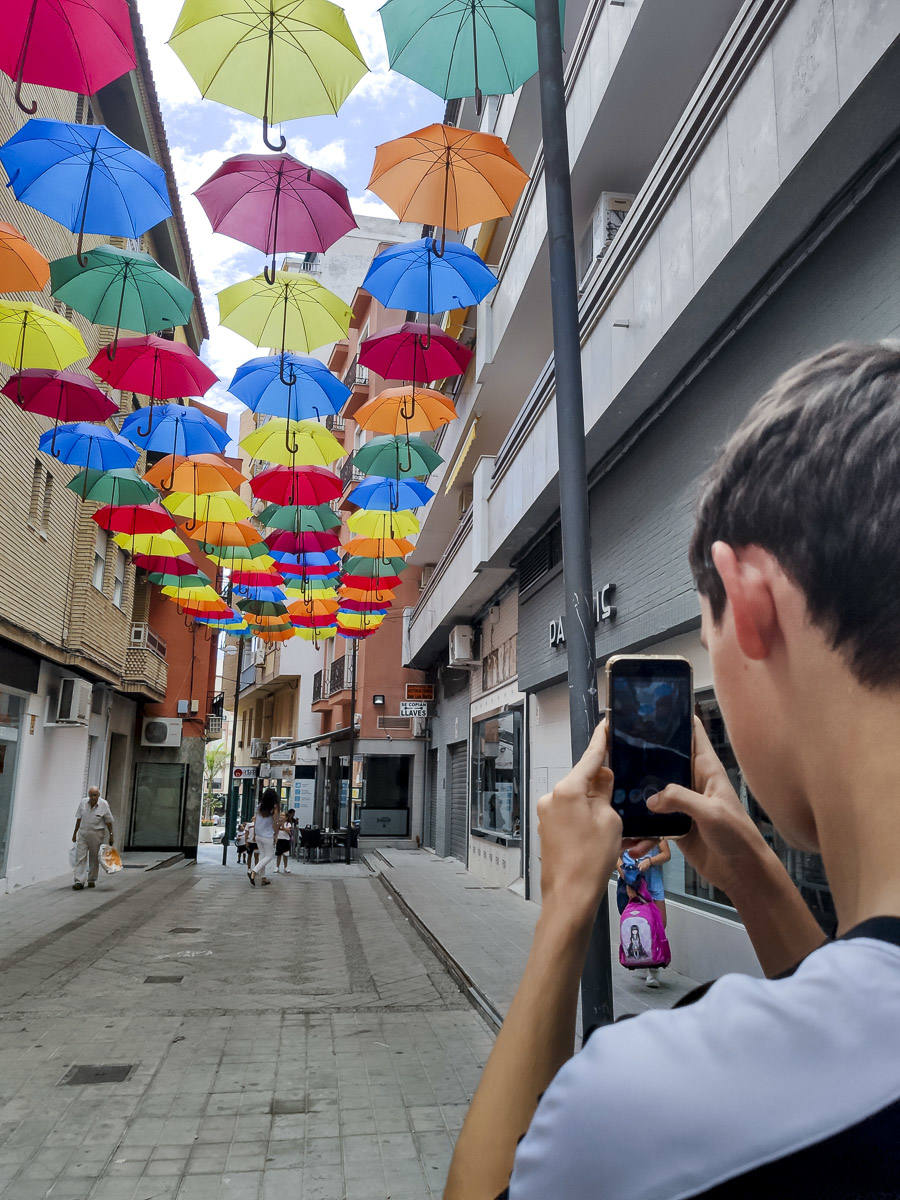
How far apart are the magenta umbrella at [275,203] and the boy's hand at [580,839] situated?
Result: 9.37 m

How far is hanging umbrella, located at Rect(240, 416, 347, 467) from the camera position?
48.3 feet

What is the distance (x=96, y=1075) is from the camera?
6789 mm

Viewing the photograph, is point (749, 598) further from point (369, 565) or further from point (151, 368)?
point (369, 565)

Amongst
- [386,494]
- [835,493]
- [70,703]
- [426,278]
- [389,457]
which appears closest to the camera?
[835,493]

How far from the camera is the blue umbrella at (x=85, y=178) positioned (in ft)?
29.9

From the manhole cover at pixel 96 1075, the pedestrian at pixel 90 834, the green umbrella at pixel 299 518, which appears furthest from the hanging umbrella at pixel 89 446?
the manhole cover at pixel 96 1075

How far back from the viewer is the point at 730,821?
54.6 inches

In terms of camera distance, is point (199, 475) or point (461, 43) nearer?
point (461, 43)

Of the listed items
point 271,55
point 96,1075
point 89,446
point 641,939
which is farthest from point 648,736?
point 89,446

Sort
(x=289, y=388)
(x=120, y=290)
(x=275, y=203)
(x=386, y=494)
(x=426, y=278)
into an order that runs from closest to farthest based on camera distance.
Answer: (x=275, y=203)
(x=120, y=290)
(x=426, y=278)
(x=289, y=388)
(x=386, y=494)

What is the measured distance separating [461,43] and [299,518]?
1001 cm

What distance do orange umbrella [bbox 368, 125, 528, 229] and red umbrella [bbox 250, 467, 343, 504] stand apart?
6523mm

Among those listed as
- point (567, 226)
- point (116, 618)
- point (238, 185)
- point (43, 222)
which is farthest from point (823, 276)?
point (116, 618)

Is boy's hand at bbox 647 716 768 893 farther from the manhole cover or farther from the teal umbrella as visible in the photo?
the teal umbrella
